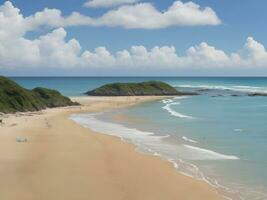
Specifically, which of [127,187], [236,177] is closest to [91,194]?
[127,187]

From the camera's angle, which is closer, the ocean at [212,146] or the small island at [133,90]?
the ocean at [212,146]

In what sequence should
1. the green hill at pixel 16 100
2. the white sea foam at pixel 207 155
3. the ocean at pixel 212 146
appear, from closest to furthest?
the ocean at pixel 212 146 < the white sea foam at pixel 207 155 < the green hill at pixel 16 100

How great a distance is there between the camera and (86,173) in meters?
21.0

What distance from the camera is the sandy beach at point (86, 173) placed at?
57.5 ft

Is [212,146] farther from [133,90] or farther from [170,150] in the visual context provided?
[133,90]

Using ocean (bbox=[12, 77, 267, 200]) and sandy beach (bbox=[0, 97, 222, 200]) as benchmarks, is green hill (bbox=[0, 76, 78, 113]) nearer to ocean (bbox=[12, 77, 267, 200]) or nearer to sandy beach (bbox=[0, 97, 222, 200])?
ocean (bbox=[12, 77, 267, 200])

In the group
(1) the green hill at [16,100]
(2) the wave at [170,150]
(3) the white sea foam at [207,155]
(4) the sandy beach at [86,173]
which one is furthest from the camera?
(1) the green hill at [16,100]

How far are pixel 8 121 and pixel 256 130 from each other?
873 inches

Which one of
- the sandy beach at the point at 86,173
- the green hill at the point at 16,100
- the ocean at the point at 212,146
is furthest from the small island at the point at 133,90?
the sandy beach at the point at 86,173

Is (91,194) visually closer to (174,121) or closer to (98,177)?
(98,177)

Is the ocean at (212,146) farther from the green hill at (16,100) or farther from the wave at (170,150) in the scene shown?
the green hill at (16,100)

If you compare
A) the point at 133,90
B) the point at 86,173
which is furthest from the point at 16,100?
the point at 133,90

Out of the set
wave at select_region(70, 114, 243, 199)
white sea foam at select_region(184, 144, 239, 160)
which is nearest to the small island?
wave at select_region(70, 114, 243, 199)

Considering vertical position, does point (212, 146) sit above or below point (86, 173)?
below
